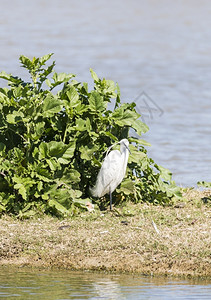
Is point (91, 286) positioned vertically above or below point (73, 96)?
below

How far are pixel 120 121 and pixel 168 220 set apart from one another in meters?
1.46

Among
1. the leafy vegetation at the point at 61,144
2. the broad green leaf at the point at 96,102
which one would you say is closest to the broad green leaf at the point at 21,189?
the leafy vegetation at the point at 61,144

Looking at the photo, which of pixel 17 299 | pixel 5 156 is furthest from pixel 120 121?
pixel 17 299

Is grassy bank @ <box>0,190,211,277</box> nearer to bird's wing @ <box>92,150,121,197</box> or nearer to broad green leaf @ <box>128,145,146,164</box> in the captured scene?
bird's wing @ <box>92,150,121,197</box>

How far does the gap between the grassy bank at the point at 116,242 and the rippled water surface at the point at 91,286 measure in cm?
30

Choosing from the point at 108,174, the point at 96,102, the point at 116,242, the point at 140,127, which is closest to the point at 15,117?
the point at 96,102

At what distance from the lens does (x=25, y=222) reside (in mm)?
7613

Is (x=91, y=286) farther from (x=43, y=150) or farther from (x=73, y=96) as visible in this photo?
(x=73, y=96)

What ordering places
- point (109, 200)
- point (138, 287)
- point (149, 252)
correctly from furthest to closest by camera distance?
point (109, 200) → point (149, 252) → point (138, 287)

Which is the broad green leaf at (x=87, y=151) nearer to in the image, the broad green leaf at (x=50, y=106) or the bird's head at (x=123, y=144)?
the bird's head at (x=123, y=144)

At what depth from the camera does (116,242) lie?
22.3ft

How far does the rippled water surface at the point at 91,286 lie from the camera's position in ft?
17.1

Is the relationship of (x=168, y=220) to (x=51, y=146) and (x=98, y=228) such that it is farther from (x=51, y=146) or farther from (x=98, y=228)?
(x=51, y=146)

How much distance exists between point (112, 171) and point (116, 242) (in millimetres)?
1380
